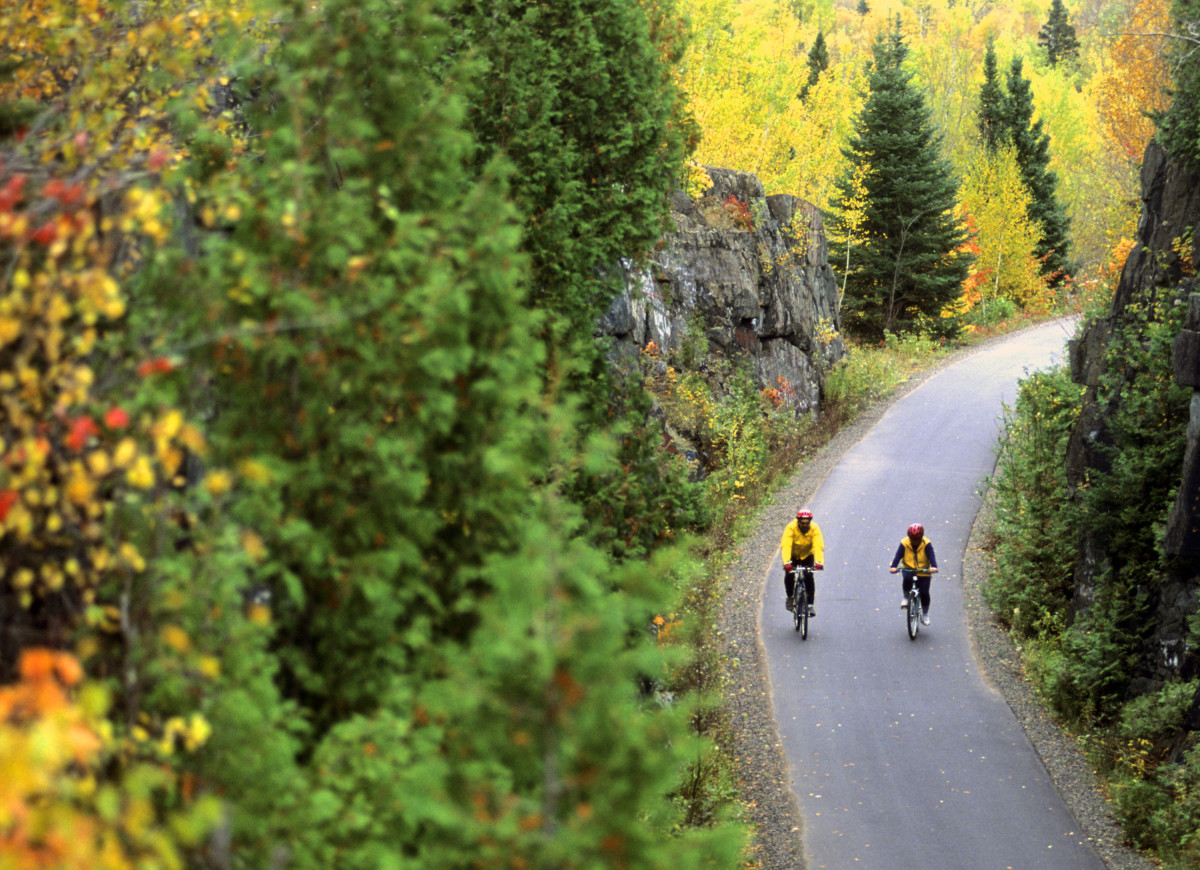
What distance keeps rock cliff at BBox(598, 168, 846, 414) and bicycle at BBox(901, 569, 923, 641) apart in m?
8.06

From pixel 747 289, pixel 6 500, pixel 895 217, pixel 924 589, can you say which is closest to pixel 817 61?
pixel 895 217

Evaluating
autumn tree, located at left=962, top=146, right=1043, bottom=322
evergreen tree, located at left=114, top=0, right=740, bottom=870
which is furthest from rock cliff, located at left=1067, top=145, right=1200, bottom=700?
autumn tree, located at left=962, top=146, right=1043, bottom=322

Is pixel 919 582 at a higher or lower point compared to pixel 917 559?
lower

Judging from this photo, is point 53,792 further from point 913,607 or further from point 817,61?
point 817,61

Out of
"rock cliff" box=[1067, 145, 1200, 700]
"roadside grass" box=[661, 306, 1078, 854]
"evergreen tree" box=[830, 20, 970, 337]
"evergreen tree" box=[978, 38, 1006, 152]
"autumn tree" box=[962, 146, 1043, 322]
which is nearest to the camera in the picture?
"roadside grass" box=[661, 306, 1078, 854]

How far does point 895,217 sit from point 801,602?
22726 millimetres

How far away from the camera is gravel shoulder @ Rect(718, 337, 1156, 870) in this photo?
438 inches

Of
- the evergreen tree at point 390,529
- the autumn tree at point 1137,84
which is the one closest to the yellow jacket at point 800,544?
the evergreen tree at point 390,529

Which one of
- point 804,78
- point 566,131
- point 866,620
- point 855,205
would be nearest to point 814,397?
point 855,205

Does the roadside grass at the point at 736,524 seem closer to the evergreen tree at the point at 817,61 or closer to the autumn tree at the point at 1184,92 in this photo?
the autumn tree at the point at 1184,92

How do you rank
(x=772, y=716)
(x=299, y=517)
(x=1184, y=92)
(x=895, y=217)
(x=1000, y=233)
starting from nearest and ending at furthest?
(x=299, y=517), (x=772, y=716), (x=1184, y=92), (x=895, y=217), (x=1000, y=233)

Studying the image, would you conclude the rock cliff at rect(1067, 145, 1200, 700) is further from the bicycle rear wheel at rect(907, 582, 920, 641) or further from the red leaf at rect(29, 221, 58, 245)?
the red leaf at rect(29, 221, 58, 245)

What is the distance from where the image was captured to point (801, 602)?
1622cm

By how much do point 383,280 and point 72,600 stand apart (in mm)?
1712
